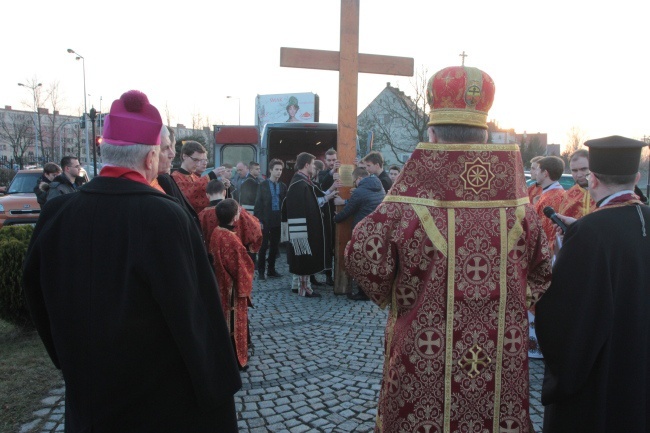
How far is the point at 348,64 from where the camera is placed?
6.71 metres

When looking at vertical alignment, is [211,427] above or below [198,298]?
below

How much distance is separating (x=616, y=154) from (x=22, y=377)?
17.0ft

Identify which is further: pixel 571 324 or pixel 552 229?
pixel 552 229

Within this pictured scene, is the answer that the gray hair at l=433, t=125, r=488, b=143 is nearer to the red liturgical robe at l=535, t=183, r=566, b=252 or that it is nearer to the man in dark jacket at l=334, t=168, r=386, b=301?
the red liturgical robe at l=535, t=183, r=566, b=252

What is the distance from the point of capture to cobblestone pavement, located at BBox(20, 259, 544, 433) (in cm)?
378

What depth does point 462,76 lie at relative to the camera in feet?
7.25

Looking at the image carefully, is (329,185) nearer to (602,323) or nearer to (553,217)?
(553,217)

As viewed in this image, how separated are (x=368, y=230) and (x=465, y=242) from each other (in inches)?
17.2

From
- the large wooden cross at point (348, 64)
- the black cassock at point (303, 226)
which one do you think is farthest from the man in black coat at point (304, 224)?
the large wooden cross at point (348, 64)

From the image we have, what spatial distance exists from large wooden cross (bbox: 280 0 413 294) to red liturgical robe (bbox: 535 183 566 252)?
2.56 metres

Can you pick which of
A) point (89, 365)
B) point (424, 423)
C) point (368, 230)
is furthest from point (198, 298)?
point (424, 423)

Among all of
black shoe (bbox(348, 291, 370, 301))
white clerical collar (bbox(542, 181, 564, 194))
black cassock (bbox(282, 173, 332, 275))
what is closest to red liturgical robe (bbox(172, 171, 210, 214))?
black cassock (bbox(282, 173, 332, 275))

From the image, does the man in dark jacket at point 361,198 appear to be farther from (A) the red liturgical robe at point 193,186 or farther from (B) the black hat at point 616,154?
(B) the black hat at point 616,154

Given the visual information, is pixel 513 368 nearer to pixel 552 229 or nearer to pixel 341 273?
pixel 552 229
